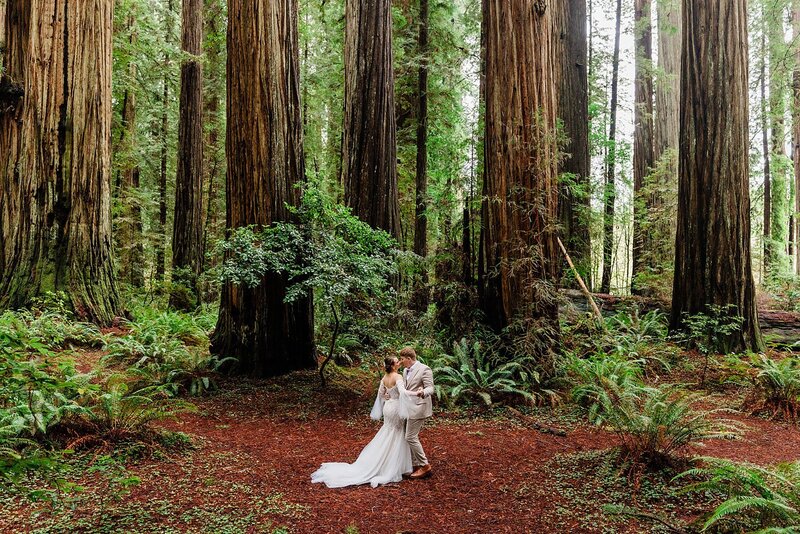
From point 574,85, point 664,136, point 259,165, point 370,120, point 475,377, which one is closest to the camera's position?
point 475,377

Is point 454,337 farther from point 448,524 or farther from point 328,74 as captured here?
point 328,74

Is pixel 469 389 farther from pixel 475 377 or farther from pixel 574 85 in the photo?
pixel 574 85

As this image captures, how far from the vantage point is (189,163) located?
14.0m

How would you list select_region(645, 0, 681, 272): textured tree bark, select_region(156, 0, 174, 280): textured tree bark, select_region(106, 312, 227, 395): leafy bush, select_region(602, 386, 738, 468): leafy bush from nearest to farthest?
1. select_region(602, 386, 738, 468): leafy bush
2. select_region(106, 312, 227, 395): leafy bush
3. select_region(645, 0, 681, 272): textured tree bark
4. select_region(156, 0, 174, 280): textured tree bark

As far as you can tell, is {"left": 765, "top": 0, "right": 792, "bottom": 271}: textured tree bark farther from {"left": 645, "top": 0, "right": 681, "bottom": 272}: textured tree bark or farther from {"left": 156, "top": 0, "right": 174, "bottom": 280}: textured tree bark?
{"left": 156, "top": 0, "right": 174, "bottom": 280}: textured tree bark

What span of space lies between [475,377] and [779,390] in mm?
3991

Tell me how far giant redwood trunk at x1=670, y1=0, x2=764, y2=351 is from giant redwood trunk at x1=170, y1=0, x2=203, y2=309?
11739 mm

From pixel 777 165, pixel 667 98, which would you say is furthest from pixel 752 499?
pixel 777 165

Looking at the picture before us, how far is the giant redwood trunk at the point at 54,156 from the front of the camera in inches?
322

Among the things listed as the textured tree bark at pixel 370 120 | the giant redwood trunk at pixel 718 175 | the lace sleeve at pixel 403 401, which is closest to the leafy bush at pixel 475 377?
the lace sleeve at pixel 403 401

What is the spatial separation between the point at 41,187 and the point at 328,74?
10.1 metres

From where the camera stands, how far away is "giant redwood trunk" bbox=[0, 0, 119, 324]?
8.18 m

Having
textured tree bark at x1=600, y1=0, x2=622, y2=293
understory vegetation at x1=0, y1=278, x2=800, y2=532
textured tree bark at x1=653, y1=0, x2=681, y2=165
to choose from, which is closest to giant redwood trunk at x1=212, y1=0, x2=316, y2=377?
understory vegetation at x1=0, y1=278, x2=800, y2=532

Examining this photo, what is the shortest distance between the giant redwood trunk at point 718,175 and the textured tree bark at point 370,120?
570cm
